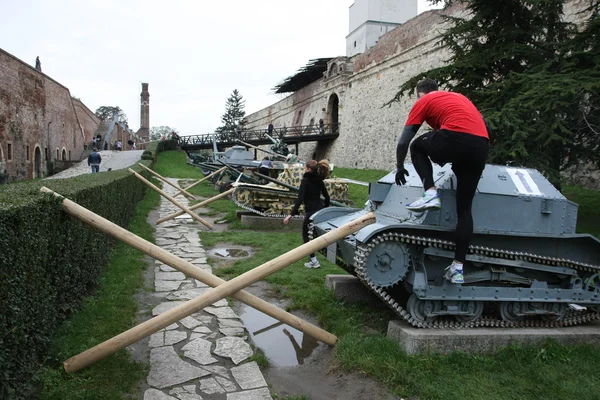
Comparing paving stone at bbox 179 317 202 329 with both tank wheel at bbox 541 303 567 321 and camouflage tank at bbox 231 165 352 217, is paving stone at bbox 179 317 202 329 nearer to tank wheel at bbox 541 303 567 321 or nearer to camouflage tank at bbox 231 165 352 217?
tank wheel at bbox 541 303 567 321

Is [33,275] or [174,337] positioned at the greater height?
[33,275]

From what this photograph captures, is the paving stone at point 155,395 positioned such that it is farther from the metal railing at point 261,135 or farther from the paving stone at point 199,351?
the metal railing at point 261,135

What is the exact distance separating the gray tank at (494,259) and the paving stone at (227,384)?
143 centimetres

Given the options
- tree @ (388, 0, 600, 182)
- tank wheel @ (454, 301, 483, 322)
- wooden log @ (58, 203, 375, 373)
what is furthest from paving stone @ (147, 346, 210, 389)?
tree @ (388, 0, 600, 182)

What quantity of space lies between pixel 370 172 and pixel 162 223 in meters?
16.4

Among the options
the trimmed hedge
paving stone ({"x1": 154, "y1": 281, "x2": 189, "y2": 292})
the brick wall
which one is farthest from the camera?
the brick wall

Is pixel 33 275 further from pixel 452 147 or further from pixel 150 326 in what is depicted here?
pixel 452 147

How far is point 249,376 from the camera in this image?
12.0 ft

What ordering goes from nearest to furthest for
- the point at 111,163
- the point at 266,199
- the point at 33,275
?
1. the point at 33,275
2. the point at 266,199
3. the point at 111,163

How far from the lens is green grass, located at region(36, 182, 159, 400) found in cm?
312

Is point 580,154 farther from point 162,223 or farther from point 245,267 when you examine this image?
point 162,223

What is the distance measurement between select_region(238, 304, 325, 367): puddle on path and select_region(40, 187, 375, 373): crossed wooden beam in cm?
41

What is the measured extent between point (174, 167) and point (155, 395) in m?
28.7

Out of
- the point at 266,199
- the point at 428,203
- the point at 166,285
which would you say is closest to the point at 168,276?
the point at 166,285
